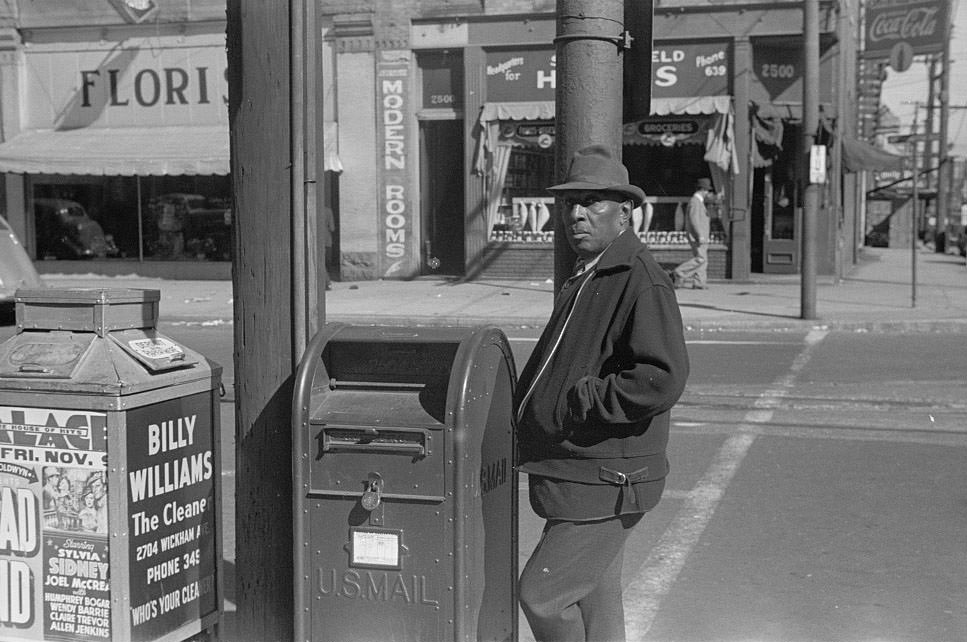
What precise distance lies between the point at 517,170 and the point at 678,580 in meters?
16.0

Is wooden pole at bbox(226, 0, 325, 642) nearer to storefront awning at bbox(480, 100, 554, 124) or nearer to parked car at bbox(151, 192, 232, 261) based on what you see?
storefront awning at bbox(480, 100, 554, 124)

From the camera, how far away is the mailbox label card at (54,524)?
11.9 ft

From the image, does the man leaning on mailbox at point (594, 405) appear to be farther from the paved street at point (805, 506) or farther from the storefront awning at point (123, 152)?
the storefront awning at point (123, 152)

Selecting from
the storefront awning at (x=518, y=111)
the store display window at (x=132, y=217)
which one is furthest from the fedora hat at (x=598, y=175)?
the store display window at (x=132, y=217)

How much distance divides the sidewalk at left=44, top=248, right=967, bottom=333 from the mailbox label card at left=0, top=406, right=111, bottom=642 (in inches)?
386

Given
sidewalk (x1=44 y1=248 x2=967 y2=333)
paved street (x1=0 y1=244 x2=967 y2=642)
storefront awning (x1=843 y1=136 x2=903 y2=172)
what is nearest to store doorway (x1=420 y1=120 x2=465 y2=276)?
sidewalk (x1=44 y1=248 x2=967 y2=333)

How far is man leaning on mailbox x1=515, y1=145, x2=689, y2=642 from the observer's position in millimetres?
3328

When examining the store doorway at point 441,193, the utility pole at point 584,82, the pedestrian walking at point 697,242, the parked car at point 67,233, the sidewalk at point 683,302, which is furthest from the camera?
the parked car at point 67,233

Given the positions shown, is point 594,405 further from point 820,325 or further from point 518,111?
point 518,111

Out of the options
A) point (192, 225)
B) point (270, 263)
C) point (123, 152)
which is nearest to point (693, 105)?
point (192, 225)

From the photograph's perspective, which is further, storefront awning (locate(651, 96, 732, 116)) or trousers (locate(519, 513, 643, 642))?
storefront awning (locate(651, 96, 732, 116))

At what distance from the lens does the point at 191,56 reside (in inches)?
866

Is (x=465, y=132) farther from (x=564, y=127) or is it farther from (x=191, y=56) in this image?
(x=564, y=127)

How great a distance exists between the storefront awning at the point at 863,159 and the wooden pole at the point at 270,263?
1952 cm
